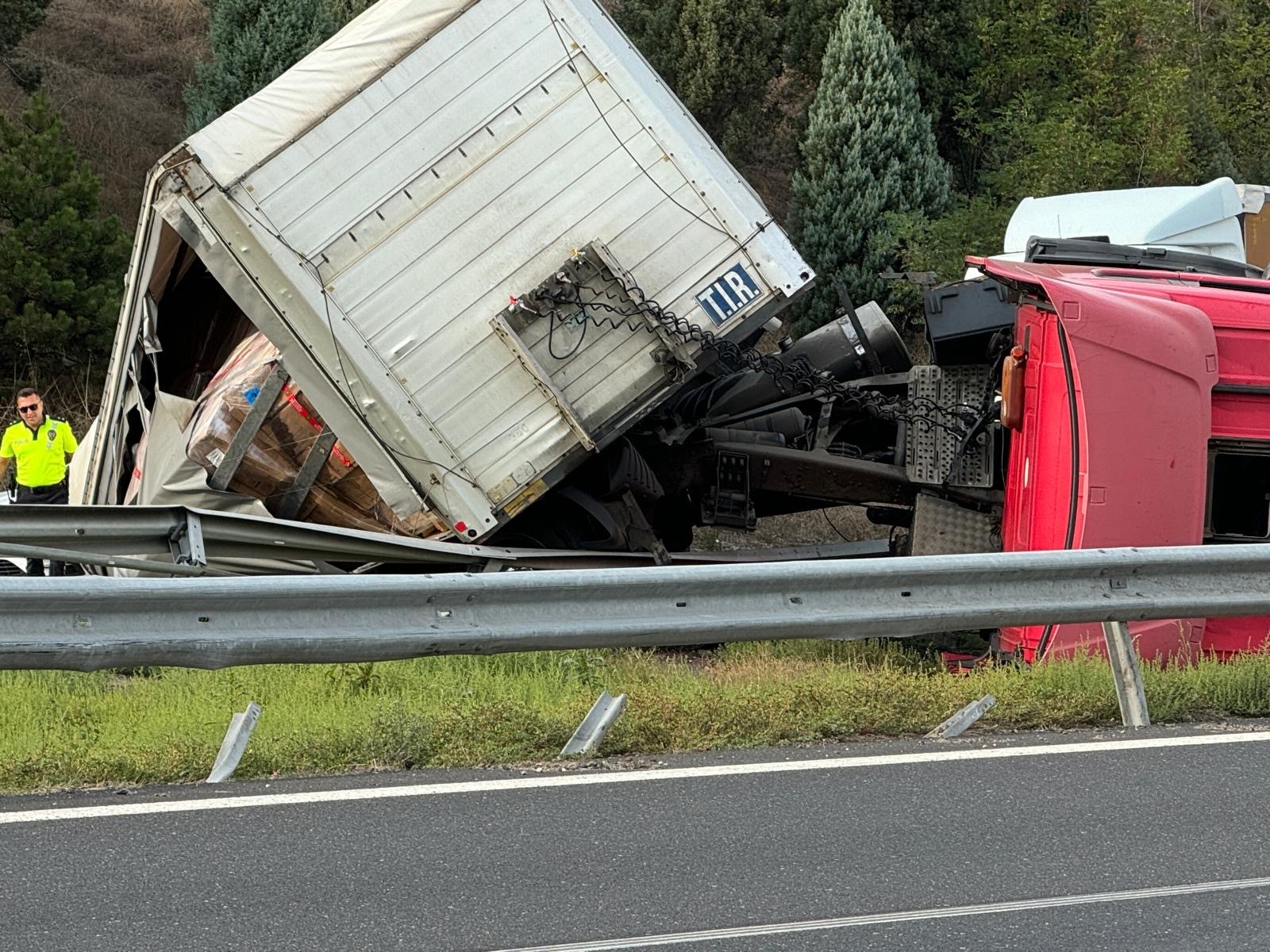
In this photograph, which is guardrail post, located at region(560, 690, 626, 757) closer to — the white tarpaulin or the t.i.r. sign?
the t.i.r. sign

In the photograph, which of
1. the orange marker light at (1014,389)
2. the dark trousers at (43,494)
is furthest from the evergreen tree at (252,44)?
the orange marker light at (1014,389)

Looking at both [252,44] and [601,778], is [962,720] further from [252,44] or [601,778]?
[252,44]

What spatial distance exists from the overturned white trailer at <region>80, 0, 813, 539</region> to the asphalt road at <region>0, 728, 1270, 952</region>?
3.49 metres

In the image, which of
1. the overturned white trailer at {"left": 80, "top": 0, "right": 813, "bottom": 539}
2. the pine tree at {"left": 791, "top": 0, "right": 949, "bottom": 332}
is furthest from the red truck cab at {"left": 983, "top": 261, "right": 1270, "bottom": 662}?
the pine tree at {"left": 791, "top": 0, "right": 949, "bottom": 332}

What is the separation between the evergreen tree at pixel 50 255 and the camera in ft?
49.5

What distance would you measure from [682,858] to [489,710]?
1.36 m

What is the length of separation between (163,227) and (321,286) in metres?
0.94

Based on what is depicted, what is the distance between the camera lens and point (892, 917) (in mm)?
3297

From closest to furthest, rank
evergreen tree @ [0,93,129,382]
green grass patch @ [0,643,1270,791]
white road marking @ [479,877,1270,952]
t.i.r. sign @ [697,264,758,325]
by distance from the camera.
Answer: white road marking @ [479,877,1270,952] < green grass patch @ [0,643,1270,791] < t.i.r. sign @ [697,264,758,325] < evergreen tree @ [0,93,129,382]

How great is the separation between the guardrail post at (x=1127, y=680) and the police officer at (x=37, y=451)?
26.0 ft

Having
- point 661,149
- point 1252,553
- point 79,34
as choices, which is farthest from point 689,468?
point 79,34

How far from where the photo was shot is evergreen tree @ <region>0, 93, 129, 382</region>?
594 inches

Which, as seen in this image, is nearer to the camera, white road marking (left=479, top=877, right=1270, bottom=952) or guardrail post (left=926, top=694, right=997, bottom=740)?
white road marking (left=479, top=877, right=1270, bottom=952)

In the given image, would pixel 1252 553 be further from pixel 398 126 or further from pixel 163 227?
pixel 163 227
